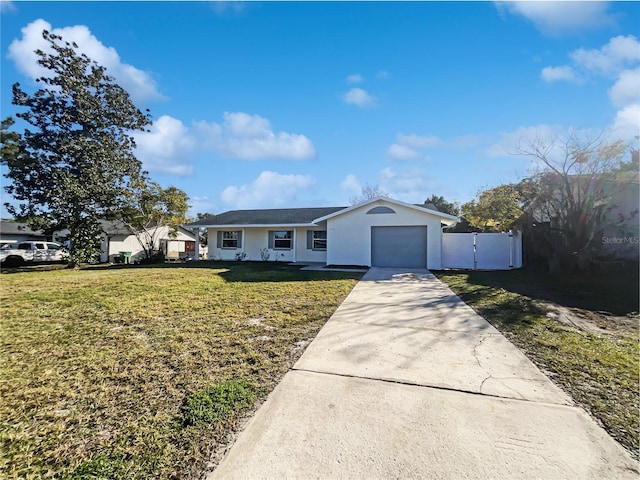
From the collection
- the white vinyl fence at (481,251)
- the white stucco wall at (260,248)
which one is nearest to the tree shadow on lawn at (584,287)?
the white vinyl fence at (481,251)

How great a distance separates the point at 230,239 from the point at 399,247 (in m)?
11.3

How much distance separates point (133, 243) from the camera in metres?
25.5

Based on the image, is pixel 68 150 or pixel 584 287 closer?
pixel 584 287

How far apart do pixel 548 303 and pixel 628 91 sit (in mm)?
7468

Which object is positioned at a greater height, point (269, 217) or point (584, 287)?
point (269, 217)

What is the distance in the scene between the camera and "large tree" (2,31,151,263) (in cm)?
1597

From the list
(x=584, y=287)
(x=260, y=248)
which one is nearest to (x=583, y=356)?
(x=584, y=287)

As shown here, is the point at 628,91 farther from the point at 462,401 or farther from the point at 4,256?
the point at 4,256

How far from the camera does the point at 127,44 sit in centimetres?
984

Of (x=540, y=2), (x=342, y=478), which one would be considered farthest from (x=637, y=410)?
(x=540, y=2)

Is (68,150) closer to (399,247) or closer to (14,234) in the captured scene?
(14,234)

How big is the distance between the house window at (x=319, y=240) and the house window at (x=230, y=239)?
5.32 m

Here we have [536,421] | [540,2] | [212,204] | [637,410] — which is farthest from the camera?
[212,204]

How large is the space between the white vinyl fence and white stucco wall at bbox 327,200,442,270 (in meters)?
0.84
